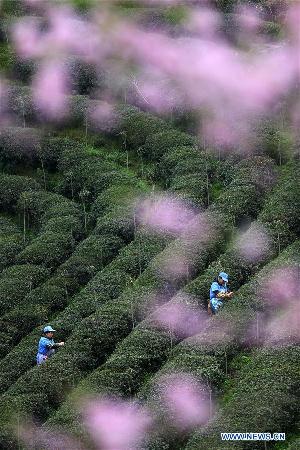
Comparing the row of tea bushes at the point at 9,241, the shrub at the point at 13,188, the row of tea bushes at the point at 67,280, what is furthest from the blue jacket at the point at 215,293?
the shrub at the point at 13,188

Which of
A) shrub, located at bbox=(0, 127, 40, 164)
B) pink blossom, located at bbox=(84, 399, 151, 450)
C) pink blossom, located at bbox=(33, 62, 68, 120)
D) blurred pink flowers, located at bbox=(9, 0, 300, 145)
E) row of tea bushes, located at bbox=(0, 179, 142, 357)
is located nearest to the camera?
pink blossom, located at bbox=(84, 399, 151, 450)

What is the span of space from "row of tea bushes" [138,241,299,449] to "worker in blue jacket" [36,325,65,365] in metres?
3.44

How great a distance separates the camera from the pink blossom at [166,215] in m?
30.4

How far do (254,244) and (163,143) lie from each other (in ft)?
30.1

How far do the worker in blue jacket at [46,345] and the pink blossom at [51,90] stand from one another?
15.7 metres

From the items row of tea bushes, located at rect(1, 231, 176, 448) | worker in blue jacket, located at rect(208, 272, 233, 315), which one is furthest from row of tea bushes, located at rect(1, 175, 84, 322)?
worker in blue jacket, located at rect(208, 272, 233, 315)

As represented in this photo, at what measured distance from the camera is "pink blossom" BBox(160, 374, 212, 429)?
67.8ft

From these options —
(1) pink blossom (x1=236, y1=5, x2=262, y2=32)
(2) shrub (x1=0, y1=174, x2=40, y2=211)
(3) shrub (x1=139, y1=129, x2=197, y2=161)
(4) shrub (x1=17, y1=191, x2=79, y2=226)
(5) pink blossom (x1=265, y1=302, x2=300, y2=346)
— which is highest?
(1) pink blossom (x1=236, y1=5, x2=262, y2=32)

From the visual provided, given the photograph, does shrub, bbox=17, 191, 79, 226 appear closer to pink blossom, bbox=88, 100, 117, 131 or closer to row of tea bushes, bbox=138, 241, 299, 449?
pink blossom, bbox=88, 100, 117, 131

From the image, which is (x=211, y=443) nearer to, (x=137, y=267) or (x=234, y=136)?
(x=137, y=267)

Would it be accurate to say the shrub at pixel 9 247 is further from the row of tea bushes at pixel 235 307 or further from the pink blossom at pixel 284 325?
the pink blossom at pixel 284 325

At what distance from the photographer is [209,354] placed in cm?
2288

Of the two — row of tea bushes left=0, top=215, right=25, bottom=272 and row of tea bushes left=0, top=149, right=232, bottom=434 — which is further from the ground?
row of tea bushes left=0, top=215, right=25, bottom=272

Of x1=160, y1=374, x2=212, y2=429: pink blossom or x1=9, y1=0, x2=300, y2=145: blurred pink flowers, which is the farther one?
x1=9, y1=0, x2=300, y2=145: blurred pink flowers
